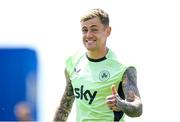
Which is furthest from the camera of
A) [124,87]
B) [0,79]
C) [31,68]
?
[124,87]

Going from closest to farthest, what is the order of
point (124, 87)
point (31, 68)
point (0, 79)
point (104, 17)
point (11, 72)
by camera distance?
1. point (31, 68)
2. point (11, 72)
3. point (0, 79)
4. point (124, 87)
5. point (104, 17)

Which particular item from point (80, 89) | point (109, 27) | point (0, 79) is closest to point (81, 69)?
point (80, 89)

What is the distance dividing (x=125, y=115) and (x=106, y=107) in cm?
20

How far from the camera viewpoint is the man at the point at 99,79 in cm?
359

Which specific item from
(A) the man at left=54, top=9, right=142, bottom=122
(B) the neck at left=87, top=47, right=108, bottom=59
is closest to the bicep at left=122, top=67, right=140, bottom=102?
(A) the man at left=54, top=9, right=142, bottom=122

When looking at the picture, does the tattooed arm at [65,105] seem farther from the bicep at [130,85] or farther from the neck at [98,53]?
the bicep at [130,85]

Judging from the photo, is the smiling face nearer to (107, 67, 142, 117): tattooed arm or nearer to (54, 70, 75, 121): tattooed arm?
(107, 67, 142, 117): tattooed arm

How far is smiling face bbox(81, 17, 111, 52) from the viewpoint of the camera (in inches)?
146

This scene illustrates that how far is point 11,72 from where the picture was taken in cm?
218

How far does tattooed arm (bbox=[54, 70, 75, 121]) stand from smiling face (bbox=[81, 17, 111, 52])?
1.68ft

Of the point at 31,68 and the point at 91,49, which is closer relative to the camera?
the point at 31,68

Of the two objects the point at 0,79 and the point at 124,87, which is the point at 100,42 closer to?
the point at 124,87

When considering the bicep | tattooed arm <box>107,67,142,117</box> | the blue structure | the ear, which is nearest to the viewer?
the blue structure

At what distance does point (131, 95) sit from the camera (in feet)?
11.7
